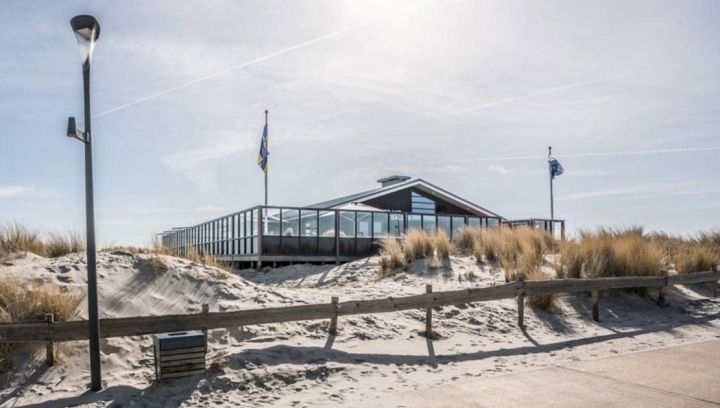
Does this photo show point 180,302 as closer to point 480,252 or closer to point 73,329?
point 73,329

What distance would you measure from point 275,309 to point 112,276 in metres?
3.51

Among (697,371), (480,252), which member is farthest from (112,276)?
(480,252)

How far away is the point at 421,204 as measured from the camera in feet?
103

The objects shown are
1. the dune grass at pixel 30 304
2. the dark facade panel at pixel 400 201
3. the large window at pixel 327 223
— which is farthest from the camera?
the dark facade panel at pixel 400 201

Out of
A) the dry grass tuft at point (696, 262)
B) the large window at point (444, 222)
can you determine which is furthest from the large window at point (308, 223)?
the dry grass tuft at point (696, 262)

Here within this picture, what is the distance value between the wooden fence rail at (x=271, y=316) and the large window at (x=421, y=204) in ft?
Result: 60.4

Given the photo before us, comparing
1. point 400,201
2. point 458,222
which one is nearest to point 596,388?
point 458,222

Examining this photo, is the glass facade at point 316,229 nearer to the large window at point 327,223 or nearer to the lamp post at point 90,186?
the large window at point 327,223

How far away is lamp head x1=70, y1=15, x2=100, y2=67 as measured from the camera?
6.90 meters

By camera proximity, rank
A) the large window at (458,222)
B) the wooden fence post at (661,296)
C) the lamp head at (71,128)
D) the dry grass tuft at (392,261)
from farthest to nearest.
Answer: the large window at (458,222) → the dry grass tuft at (392,261) → the wooden fence post at (661,296) → the lamp head at (71,128)

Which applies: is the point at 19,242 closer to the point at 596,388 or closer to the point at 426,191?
the point at 596,388

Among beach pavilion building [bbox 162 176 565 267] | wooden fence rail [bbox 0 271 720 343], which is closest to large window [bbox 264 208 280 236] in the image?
beach pavilion building [bbox 162 176 565 267]

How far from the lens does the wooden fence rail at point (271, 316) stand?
7.30 m

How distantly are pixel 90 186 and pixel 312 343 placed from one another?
386 centimetres
